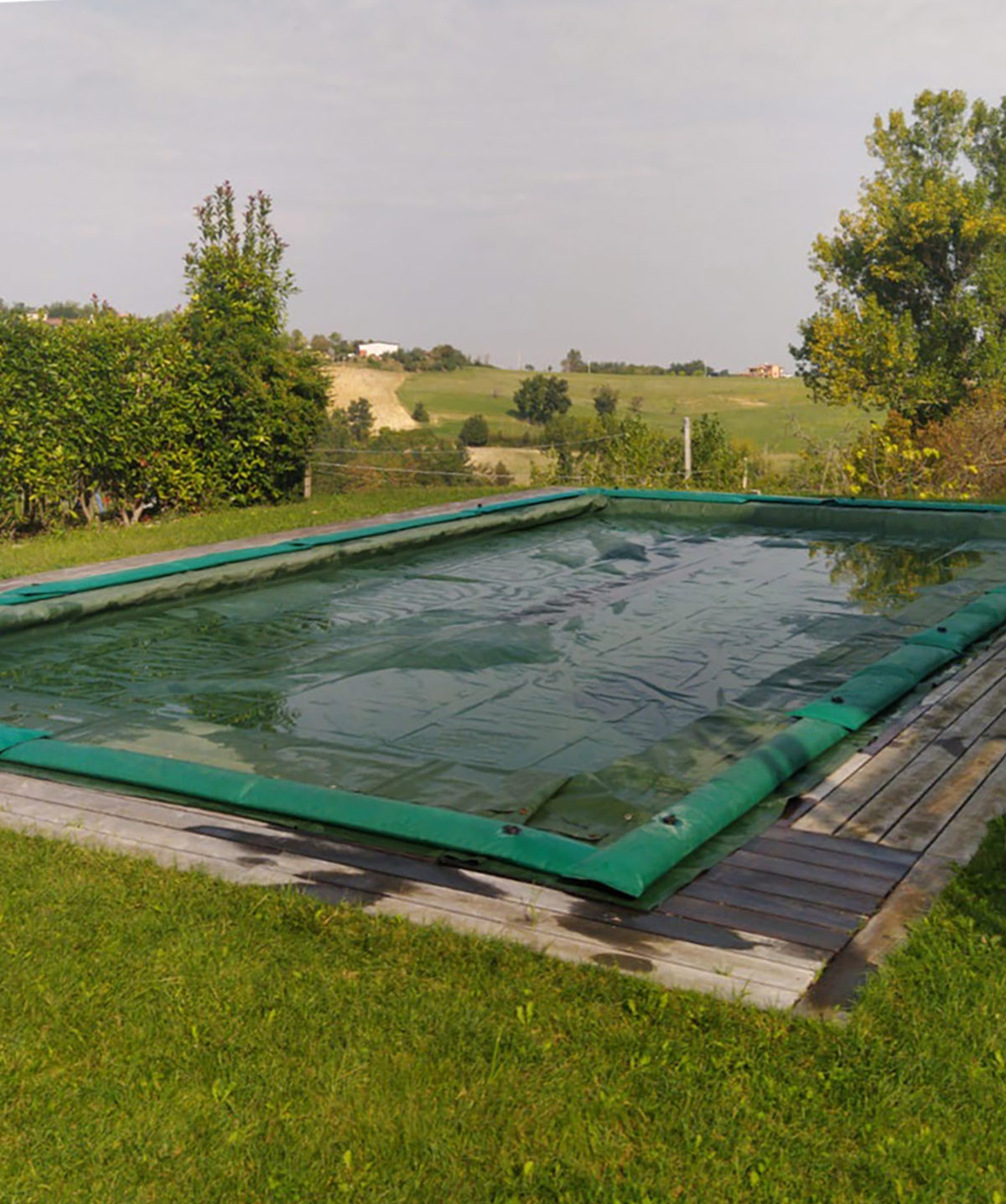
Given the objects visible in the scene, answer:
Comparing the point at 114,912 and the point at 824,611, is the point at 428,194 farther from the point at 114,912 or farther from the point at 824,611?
the point at 114,912

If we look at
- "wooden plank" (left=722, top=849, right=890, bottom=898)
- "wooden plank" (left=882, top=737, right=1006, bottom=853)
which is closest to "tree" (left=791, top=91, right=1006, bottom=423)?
"wooden plank" (left=882, top=737, right=1006, bottom=853)

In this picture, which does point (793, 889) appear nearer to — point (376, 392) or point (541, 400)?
point (541, 400)

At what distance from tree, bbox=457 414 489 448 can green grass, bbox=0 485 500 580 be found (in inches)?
935

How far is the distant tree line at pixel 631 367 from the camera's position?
44.8 metres

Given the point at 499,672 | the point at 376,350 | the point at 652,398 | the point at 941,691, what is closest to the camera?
the point at 941,691

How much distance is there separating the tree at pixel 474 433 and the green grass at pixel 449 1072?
31.5 metres

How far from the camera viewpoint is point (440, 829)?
2.65 meters

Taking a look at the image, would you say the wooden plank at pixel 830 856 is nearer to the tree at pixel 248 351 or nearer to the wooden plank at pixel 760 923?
the wooden plank at pixel 760 923

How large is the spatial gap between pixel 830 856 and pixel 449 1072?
1096 millimetres

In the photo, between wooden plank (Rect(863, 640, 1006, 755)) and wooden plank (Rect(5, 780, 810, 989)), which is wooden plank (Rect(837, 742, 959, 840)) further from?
wooden plank (Rect(5, 780, 810, 989))

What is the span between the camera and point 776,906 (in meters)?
2.36

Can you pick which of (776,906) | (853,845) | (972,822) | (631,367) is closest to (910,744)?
(972,822)

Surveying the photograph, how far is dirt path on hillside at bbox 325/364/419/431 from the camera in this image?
120ft

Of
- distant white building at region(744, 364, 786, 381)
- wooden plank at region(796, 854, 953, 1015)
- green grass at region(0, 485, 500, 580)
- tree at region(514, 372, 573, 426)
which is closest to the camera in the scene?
wooden plank at region(796, 854, 953, 1015)
